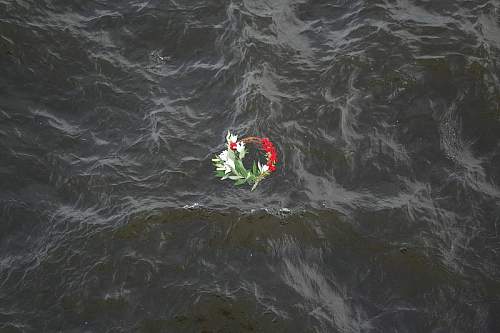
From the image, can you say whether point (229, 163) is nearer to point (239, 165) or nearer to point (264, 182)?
point (239, 165)

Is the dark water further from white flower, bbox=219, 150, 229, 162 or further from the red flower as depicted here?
white flower, bbox=219, 150, 229, 162

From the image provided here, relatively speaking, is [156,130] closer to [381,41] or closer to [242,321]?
[242,321]

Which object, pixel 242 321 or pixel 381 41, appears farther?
pixel 381 41

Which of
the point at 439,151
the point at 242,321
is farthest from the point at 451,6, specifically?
the point at 242,321

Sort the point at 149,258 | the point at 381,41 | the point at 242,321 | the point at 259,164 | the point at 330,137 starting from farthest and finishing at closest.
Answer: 1. the point at 381,41
2. the point at 330,137
3. the point at 259,164
4. the point at 149,258
5. the point at 242,321

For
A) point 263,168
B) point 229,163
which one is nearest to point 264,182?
point 263,168

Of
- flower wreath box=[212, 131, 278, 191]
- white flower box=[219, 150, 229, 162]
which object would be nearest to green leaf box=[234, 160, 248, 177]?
flower wreath box=[212, 131, 278, 191]

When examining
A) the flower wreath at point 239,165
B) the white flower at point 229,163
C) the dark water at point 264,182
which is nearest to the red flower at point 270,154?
the flower wreath at point 239,165
